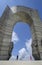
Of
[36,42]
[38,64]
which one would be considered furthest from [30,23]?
[38,64]

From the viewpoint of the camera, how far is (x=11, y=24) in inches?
295

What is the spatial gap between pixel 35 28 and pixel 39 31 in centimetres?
30

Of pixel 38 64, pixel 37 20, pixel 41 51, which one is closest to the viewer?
pixel 38 64

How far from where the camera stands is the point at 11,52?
22.3ft

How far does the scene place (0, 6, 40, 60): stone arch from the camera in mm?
6508

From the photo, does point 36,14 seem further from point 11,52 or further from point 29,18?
point 11,52

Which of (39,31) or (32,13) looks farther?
(32,13)

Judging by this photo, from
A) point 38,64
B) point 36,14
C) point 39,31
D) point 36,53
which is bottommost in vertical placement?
point 38,64

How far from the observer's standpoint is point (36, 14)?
26.1ft

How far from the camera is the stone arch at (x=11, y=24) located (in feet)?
21.4

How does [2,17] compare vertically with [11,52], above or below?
above

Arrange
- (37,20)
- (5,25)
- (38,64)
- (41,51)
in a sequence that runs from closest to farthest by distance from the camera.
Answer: (38,64) → (41,51) → (5,25) → (37,20)

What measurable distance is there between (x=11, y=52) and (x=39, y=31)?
210 cm

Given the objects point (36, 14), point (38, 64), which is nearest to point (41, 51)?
point (38, 64)
